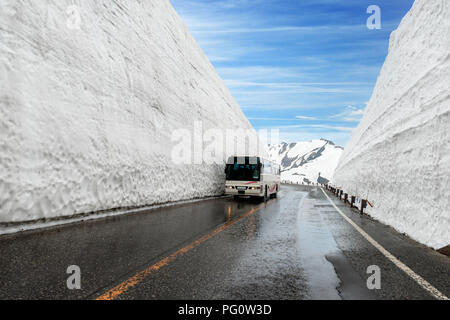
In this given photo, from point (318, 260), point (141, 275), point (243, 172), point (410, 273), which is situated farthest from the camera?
point (243, 172)

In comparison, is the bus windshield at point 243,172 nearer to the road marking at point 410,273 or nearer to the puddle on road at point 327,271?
the puddle on road at point 327,271

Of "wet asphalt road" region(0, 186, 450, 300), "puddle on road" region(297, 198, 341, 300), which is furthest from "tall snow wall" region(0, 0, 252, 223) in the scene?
"puddle on road" region(297, 198, 341, 300)

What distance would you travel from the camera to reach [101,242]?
20.1 ft

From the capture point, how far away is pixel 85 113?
11.3 meters

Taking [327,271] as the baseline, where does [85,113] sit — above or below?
above

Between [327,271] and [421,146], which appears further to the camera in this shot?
[421,146]

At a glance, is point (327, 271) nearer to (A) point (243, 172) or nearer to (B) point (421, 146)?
(B) point (421, 146)

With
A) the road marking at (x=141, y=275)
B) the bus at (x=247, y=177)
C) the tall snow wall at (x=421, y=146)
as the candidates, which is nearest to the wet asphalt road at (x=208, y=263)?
the road marking at (x=141, y=275)

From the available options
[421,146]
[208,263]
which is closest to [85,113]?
[208,263]

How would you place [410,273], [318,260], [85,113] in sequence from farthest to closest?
[85,113], [318,260], [410,273]

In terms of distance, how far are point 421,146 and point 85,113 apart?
11653 millimetres

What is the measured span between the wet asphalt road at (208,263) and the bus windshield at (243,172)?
36.9 feet

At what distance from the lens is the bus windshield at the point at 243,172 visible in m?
19.3

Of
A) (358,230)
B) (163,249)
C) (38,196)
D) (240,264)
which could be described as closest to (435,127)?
(358,230)
